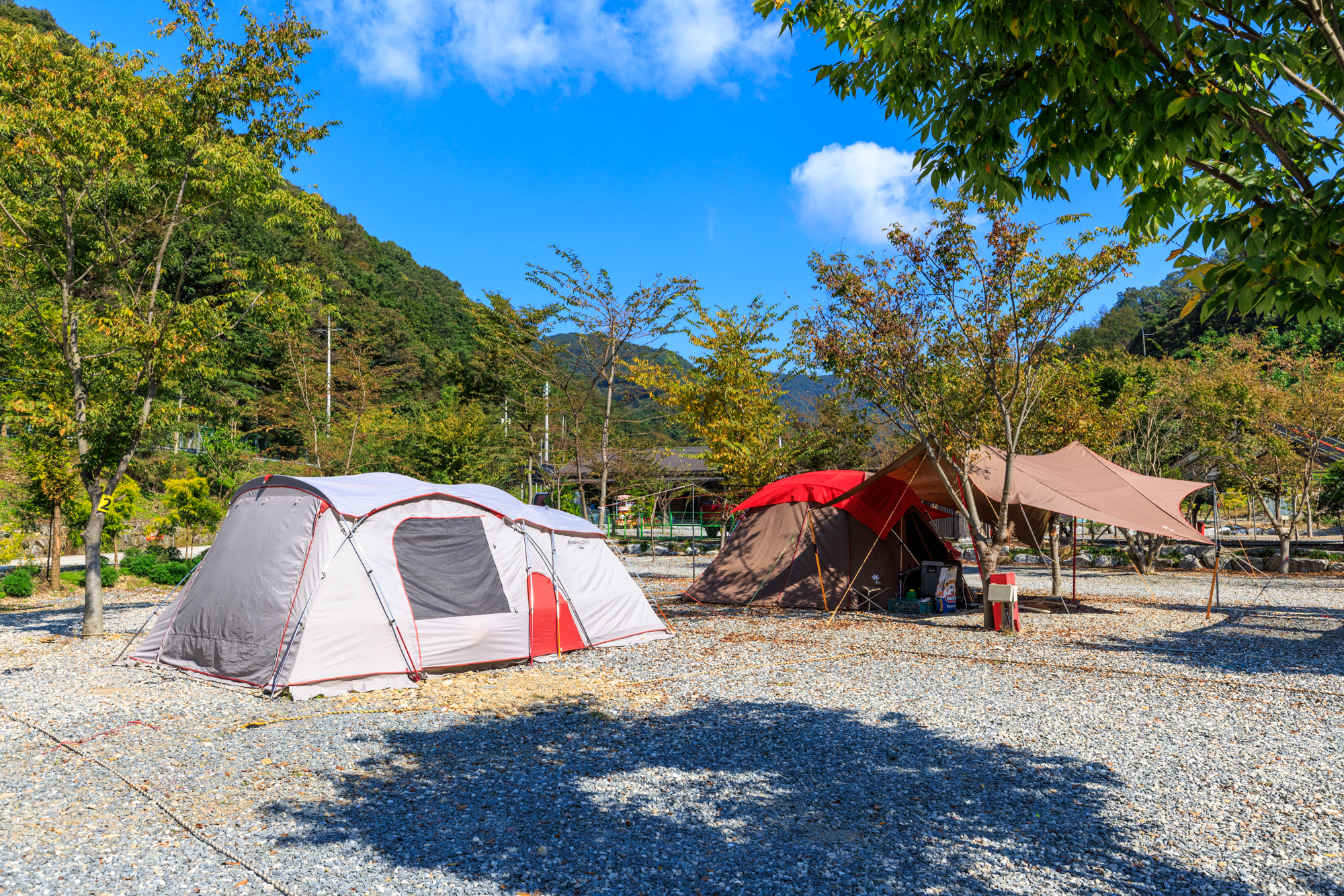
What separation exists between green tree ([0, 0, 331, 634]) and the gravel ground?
9.74 feet

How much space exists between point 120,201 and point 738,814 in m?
10.1

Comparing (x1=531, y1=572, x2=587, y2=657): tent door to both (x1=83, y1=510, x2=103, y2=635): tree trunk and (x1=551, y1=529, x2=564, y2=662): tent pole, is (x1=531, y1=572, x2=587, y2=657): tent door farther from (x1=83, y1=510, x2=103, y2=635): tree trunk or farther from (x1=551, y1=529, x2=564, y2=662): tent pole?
(x1=83, y1=510, x2=103, y2=635): tree trunk

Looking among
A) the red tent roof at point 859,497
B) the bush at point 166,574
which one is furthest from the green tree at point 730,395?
the bush at point 166,574

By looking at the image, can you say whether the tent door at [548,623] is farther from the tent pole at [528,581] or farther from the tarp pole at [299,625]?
the tarp pole at [299,625]

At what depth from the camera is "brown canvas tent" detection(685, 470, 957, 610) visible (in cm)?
1211

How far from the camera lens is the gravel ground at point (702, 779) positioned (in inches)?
134

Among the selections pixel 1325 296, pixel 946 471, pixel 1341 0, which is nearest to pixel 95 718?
pixel 1325 296

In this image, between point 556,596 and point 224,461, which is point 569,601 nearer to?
point 556,596

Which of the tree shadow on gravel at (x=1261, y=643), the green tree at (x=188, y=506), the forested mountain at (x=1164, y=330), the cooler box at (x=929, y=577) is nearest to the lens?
the tree shadow on gravel at (x=1261, y=643)

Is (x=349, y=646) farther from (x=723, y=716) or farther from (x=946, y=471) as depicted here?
(x=946, y=471)

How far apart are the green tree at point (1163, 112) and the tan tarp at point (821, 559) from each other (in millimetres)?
8856

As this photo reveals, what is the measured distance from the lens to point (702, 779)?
4590 millimetres

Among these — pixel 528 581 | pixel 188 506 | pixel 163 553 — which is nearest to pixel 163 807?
pixel 528 581

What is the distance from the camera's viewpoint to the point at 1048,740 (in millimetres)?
5297
